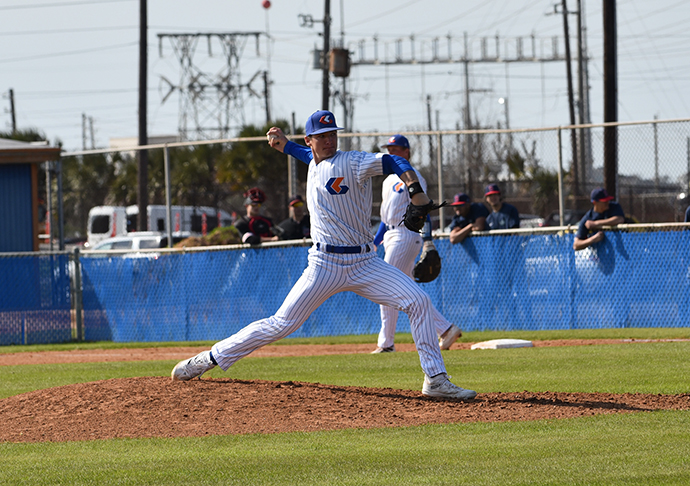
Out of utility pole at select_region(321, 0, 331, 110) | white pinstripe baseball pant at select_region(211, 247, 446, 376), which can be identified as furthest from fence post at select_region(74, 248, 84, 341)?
utility pole at select_region(321, 0, 331, 110)

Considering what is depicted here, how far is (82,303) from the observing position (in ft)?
52.6

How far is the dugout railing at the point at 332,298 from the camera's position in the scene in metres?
13.0

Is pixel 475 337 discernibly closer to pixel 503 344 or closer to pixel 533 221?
pixel 503 344

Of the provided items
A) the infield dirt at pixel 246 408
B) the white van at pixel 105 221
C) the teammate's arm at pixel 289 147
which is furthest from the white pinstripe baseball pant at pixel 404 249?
the white van at pixel 105 221

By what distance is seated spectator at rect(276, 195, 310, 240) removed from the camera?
14922mm

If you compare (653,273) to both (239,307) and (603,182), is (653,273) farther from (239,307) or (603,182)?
(239,307)

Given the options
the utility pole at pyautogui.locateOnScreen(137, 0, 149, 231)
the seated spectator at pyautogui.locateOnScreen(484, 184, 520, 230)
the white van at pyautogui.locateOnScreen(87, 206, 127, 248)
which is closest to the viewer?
the seated spectator at pyautogui.locateOnScreen(484, 184, 520, 230)

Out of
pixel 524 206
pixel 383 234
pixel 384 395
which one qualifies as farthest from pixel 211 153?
pixel 384 395

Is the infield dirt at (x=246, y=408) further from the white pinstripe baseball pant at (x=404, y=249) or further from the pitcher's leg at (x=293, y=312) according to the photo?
the white pinstripe baseball pant at (x=404, y=249)

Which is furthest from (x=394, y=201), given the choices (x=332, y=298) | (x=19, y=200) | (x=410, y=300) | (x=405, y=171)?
(x=19, y=200)

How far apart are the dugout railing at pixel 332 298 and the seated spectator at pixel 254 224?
0.75 feet

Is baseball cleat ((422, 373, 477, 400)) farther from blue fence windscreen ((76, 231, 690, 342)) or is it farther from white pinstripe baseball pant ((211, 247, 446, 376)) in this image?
blue fence windscreen ((76, 231, 690, 342))

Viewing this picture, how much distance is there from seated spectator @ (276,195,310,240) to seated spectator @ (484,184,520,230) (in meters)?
2.86

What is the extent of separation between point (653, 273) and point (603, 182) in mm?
3527
